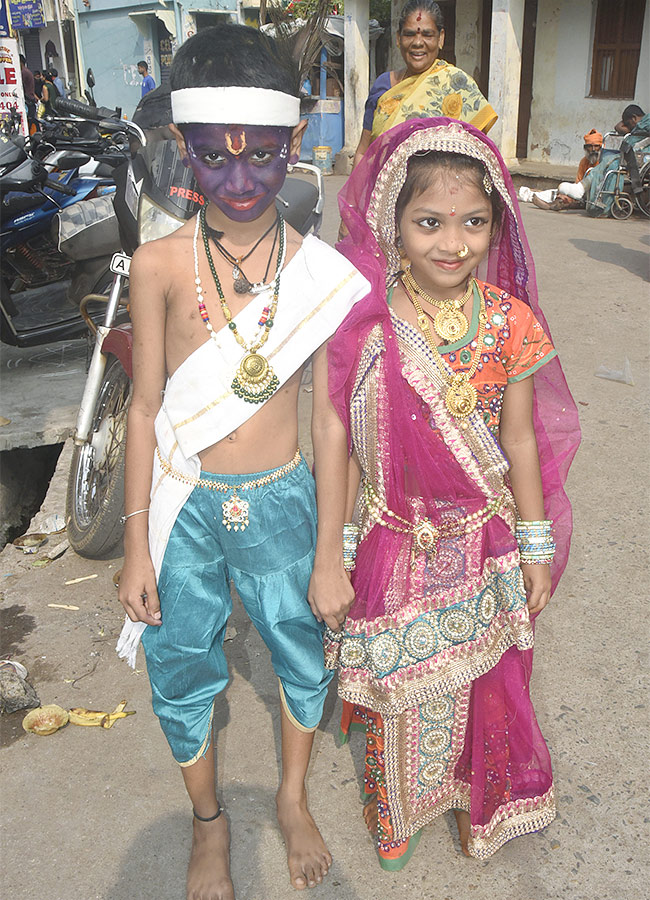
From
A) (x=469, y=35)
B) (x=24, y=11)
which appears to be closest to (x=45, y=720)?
(x=24, y=11)

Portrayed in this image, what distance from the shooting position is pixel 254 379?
1700 millimetres

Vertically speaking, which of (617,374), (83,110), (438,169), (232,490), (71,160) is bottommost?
(617,374)

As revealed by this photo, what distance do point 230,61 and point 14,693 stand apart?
Answer: 197 centimetres

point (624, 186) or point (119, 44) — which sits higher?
point (119, 44)

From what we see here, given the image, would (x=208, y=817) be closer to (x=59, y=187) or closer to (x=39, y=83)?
(x=59, y=187)

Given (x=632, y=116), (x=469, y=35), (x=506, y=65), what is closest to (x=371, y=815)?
(x=632, y=116)

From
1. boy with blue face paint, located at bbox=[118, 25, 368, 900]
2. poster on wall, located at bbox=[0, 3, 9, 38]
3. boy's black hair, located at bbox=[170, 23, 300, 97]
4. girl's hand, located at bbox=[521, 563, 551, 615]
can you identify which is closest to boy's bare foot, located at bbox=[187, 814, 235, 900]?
boy with blue face paint, located at bbox=[118, 25, 368, 900]

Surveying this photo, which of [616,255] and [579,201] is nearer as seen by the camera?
[616,255]

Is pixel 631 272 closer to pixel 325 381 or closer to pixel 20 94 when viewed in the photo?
pixel 325 381

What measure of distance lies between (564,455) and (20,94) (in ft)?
32.3

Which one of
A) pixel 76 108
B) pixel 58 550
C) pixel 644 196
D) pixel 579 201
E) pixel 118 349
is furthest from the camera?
pixel 579 201

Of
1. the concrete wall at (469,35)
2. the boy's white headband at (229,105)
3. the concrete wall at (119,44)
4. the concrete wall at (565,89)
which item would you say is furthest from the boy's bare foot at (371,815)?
the concrete wall at (119,44)

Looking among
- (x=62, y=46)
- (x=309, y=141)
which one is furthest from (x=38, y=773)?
(x=62, y=46)

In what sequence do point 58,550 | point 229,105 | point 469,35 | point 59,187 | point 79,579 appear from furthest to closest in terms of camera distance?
point 469,35
point 59,187
point 58,550
point 79,579
point 229,105
